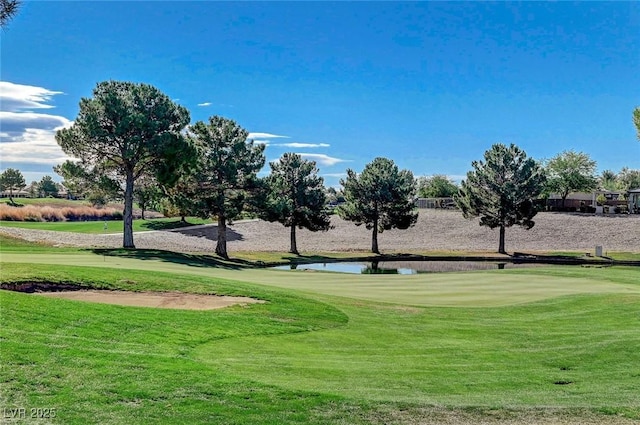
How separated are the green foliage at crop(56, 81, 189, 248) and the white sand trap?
830 inches

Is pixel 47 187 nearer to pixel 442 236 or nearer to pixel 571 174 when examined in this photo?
pixel 442 236

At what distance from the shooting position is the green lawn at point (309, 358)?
26.2ft

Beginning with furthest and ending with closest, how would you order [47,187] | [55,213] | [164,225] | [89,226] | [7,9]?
[47,187]
[55,213]
[164,225]
[89,226]
[7,9]

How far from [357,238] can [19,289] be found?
5597 cm

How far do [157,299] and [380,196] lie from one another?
42.7m

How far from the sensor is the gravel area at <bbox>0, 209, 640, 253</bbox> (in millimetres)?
62062

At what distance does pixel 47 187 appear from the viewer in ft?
481

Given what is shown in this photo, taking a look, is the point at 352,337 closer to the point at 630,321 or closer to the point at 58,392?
A: the point at 58,392

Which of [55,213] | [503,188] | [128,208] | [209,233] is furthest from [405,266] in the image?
[55,213]

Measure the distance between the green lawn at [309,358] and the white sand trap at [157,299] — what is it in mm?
842

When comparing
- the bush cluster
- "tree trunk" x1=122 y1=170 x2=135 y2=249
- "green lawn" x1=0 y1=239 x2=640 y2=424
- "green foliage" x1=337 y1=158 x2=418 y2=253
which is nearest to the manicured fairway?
the bush cluster

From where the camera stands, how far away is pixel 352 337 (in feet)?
46.1

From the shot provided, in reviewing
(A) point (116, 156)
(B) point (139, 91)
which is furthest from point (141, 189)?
(B) point (139, 91)

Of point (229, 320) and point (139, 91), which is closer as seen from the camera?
point (229, 320)
